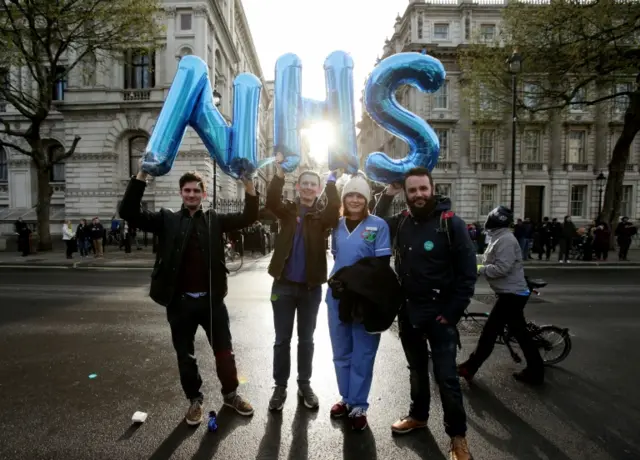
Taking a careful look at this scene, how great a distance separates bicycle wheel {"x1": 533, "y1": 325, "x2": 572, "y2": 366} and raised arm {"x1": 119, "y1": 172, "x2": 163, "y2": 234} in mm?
4507

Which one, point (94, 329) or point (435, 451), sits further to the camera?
point (94, 329)

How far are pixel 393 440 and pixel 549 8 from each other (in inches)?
809

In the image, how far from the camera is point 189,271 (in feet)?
10.7

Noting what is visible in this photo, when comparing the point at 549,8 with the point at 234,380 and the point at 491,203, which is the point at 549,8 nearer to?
the point at 491,203

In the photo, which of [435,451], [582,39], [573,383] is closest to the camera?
[435,451]

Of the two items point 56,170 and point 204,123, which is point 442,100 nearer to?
point 56,170

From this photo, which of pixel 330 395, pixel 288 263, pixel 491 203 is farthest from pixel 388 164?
pixel 491 203

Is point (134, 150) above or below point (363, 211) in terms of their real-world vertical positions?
above

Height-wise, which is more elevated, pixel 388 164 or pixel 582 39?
pixel 582 39

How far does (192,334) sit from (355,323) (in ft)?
4.64

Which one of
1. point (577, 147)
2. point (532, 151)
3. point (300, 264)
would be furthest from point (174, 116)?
point (577, 147)

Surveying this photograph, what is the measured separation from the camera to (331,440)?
3.07 metres

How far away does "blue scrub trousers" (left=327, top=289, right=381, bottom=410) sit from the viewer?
10.4 feet

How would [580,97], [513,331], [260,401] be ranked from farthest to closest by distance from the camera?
[580,97], [513,331], [260,401]
